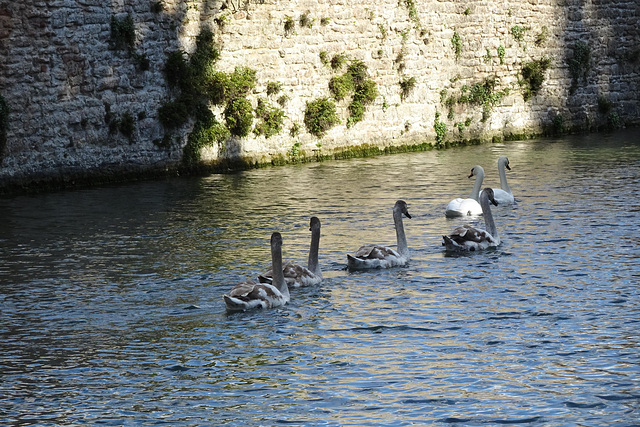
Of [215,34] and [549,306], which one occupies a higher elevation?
[215,34]

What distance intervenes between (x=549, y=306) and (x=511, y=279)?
3.96 ft

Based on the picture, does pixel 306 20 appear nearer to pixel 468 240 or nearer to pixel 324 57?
pixel 324 57

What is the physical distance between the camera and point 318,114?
75.6ft

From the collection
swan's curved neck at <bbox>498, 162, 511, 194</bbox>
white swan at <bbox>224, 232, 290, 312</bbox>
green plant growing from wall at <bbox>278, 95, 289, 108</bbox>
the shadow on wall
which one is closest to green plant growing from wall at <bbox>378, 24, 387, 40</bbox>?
green plant growing from wall at <bbox>278, 95, 289, 108</bbox>

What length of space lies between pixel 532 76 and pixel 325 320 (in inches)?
761

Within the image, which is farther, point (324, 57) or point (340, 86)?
point (340, 86)

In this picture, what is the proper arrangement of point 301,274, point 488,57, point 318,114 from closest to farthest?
point 301,274
point 318,114
point 488,57

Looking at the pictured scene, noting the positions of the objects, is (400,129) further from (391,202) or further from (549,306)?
(549,306)

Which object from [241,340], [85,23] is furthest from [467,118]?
[241,340]

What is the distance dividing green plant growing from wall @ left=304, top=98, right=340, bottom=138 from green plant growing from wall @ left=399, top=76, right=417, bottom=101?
89.2 inches

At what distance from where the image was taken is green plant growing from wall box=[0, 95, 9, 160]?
18.4 m

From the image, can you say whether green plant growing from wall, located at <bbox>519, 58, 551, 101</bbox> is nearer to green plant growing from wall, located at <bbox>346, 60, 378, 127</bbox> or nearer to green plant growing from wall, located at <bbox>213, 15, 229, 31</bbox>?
green plant growing from wall, located at <bbox>346, 60, 378, 127</bbox>

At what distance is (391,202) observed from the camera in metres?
16.3

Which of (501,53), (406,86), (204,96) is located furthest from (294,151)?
(501,53)
